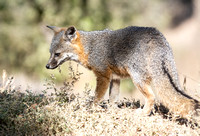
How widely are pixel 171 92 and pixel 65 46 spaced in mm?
2544

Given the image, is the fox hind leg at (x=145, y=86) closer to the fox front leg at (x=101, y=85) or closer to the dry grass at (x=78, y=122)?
the dry grass at (x=78, y=122)

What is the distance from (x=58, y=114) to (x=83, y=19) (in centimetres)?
1153

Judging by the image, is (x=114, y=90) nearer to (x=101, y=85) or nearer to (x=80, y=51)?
(x=101, y=85)

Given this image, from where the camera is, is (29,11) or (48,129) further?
(29,11)

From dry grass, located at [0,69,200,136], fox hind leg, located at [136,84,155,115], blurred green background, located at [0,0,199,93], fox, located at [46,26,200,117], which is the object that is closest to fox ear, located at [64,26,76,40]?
fox, located at [46,26,200,117]

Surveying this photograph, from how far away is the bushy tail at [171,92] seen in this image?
550 centimetres

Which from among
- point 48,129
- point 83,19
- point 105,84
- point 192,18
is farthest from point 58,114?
point 192,18

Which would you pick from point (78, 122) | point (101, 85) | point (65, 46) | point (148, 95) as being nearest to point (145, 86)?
point (148, 95)

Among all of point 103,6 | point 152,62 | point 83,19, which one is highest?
point 103,6

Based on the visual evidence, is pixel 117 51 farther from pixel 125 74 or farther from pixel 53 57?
pixel 53 57

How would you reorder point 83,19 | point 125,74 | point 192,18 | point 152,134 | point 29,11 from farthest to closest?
1. point 192,18
2. point 29,11
3. point 83,19
4. point 125,74
5. point 152,134

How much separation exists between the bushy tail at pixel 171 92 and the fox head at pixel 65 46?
199 cm

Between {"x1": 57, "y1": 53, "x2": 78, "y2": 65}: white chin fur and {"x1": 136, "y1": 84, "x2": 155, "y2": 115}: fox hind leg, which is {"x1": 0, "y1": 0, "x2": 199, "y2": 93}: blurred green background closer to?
{"x1": 57, "y1": 53, "x2": 78, "y2": 65}: white chin fur

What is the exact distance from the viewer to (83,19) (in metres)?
16.3
